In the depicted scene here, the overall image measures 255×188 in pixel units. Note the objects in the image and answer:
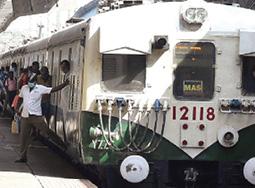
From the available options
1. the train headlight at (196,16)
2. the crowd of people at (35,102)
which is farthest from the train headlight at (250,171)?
the crowd of people at (35,102)

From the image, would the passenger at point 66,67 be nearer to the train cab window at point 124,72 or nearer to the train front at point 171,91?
the train front at point 171,91

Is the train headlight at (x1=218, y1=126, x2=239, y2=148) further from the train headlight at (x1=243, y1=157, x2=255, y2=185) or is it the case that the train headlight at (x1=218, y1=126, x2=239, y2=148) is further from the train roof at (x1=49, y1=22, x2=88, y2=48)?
the train roof at (x1=49, y1=22, x2=88, y2=48)

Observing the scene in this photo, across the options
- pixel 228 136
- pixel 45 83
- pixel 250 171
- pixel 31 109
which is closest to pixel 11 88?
pixel 45 83

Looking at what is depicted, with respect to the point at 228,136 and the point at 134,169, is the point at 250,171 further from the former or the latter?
the point at 134,169

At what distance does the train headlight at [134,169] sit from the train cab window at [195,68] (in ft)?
3.37

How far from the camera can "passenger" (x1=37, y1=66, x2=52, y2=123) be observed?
42.9 ft

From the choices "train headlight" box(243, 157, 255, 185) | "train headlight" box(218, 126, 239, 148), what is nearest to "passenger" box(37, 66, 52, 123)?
"train headlight" box(218, 126, 239, 148)

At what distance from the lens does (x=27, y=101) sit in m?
12.0

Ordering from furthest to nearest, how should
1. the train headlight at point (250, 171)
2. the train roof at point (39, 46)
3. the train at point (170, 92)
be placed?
the train roof at point (39, 46), the train at point (170, 92), the train headlight at point (250, 171)

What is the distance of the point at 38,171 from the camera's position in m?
11.6

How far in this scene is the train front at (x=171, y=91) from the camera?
941 centimetres

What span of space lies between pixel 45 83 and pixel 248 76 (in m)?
4.76

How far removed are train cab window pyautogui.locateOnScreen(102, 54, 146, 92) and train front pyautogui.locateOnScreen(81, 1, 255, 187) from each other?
0.04 feet

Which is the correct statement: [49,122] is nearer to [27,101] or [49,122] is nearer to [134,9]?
[27,101]
